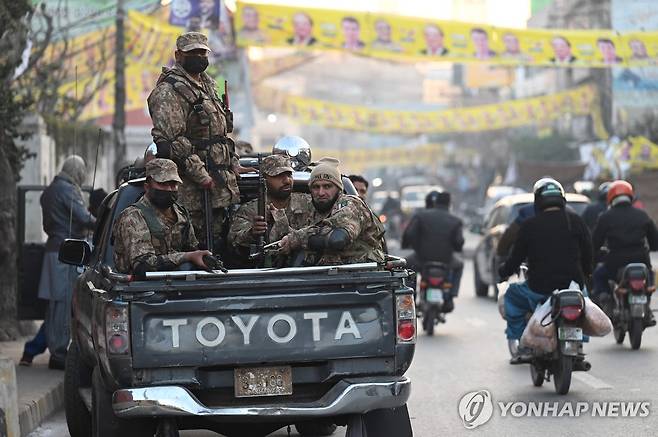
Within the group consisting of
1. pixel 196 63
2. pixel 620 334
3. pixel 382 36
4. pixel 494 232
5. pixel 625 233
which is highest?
pixel 382 36

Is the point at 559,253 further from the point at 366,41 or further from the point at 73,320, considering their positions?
the point at 366,41

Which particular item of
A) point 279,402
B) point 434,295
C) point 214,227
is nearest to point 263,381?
point 279,402

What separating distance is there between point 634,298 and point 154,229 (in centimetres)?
757

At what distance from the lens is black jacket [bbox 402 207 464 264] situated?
18.4 m

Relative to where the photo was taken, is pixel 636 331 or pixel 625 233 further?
pixel 625 233

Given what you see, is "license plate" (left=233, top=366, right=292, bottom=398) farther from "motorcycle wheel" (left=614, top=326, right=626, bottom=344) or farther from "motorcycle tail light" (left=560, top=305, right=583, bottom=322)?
"motorcycle wheel" (left=614, top=326, right=626, bottom=344)

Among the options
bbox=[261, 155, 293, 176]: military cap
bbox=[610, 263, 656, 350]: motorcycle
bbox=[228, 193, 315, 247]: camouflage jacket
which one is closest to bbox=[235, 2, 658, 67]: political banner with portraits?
bbox=[610, 263, 656, 350]: motorcycle

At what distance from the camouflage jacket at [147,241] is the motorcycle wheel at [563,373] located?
3.84 meters

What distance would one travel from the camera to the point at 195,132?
1004 centimetres

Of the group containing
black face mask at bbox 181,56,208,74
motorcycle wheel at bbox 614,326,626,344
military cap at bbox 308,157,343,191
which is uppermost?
black face mask at bbox 181,56,208,74

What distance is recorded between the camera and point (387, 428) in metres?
8.19

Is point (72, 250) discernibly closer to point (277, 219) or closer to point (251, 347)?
point (277, 219)

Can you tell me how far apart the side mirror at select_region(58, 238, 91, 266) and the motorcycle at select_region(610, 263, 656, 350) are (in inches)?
273

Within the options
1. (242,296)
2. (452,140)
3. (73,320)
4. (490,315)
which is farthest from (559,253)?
(452,140)
